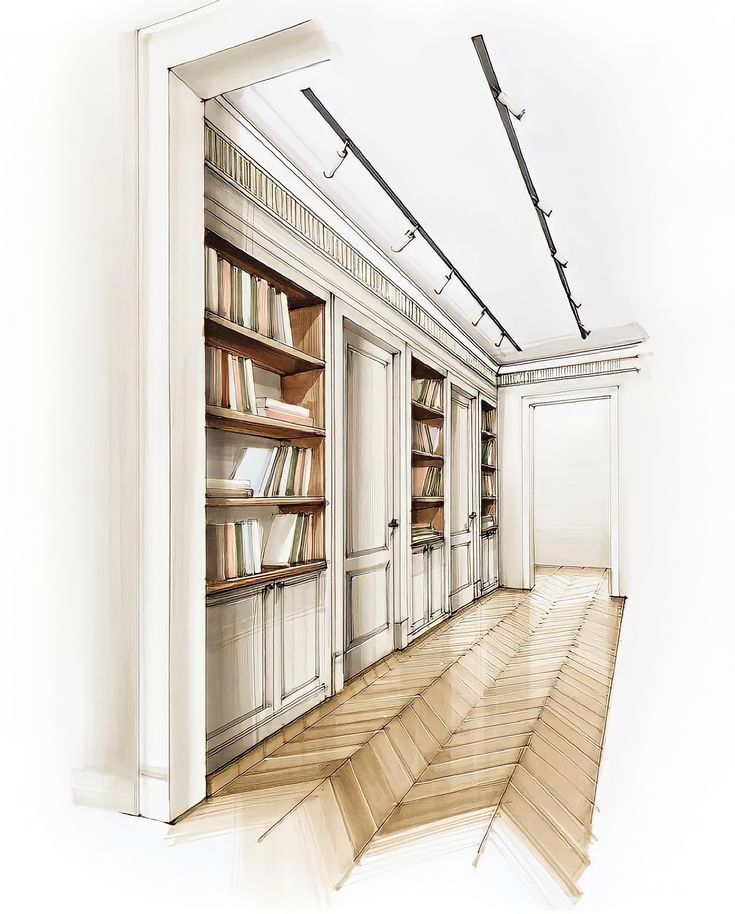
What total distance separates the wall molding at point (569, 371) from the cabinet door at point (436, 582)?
234cm

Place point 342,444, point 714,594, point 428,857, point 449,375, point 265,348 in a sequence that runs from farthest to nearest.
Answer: point 449,375 < point 342,444 < point 265,348 < point 428,857 < point 714,594

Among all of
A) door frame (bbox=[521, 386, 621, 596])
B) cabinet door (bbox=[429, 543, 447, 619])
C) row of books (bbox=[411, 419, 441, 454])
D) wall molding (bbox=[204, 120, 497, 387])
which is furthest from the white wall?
wall molding (bbox=[204, 120, 497, 387])

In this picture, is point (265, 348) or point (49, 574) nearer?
point (49, 574)

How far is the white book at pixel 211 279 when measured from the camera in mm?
2009

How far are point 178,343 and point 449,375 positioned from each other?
10.1 ft

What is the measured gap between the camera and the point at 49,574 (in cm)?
172

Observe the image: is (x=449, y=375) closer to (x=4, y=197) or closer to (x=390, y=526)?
(x=390, y=526)

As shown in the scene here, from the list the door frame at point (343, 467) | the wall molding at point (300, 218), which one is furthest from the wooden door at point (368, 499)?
the wall molding at point (300, 218)

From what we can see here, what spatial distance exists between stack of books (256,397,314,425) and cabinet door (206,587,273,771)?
668 millimetres

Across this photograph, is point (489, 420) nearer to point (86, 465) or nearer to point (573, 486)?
point (573, 486)

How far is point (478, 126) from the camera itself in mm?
2279

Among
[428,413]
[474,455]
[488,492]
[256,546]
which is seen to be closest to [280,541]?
[256,546]

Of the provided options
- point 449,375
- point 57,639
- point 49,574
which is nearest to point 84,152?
point 49,574

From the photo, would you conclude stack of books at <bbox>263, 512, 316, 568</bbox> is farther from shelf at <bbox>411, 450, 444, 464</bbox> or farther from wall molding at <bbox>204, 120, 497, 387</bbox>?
shelf at <bbox>411, 450, 444, 464</bbox>
